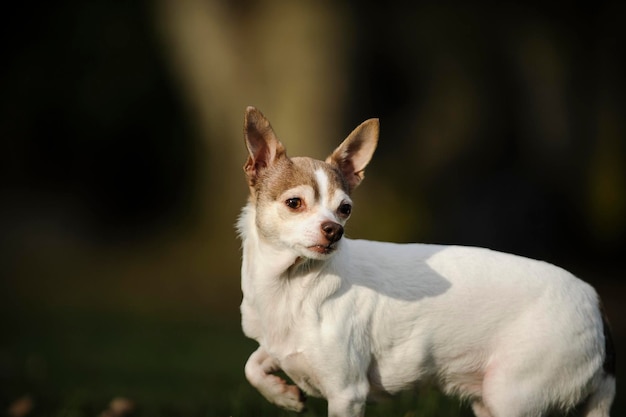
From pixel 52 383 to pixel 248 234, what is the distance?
3834mm

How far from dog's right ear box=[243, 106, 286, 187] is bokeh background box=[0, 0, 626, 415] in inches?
143

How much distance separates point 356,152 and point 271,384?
4.01ft

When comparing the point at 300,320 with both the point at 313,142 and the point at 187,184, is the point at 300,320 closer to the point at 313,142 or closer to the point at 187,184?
the point at 313,142

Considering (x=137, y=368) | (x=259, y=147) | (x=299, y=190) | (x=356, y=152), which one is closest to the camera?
(x=299, y=190)

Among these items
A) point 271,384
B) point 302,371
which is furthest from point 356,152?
point 271,384

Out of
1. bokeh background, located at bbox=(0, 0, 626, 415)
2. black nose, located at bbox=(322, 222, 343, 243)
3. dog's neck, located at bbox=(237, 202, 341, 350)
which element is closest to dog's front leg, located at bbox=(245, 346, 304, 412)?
dog's neck, located at bbox=(237, 202, 341, 350)

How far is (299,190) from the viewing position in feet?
13.3

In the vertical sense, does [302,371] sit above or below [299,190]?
below

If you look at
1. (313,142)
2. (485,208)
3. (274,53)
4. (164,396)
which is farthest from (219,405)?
(485,208)

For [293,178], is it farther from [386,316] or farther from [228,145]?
[228,145]

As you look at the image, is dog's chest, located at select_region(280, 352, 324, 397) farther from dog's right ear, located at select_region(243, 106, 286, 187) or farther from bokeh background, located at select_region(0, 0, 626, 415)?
bokeh background, located at select_region(0, 0, 626, 415)

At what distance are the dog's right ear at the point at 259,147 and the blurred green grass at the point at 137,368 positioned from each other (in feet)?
4.45

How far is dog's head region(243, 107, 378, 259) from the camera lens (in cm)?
393

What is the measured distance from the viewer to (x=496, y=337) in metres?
4.25
